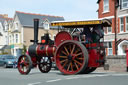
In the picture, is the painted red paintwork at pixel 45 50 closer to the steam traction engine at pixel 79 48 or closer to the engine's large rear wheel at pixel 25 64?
the steam traction engine at pixel 79 48

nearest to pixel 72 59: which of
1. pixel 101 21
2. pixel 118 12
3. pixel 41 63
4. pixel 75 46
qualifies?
pixel 75 46

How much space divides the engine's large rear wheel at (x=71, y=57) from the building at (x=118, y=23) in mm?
20396

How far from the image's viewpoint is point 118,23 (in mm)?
35094

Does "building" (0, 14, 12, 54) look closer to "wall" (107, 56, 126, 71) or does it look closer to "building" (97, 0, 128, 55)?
"building" (97, 0, 128, 55)

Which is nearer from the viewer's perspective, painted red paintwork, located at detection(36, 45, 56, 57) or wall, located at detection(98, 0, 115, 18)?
painted red paintwork, located at detection(36, 45, 56, 57)

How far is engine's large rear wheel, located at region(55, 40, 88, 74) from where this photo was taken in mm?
13972

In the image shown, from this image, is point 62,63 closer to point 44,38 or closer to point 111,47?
point 44,38

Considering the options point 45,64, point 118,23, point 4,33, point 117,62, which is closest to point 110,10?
point 118,23

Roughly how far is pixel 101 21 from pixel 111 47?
22390mm

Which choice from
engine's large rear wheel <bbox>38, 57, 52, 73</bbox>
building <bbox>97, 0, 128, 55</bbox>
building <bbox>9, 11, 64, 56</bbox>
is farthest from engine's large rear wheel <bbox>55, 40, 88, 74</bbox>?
building <bbox>9, 11, 64, 56</bbox>

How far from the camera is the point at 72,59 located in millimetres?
14391

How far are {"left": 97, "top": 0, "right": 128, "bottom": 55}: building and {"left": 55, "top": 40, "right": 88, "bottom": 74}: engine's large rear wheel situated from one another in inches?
803

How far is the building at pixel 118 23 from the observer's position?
3434 centimetres

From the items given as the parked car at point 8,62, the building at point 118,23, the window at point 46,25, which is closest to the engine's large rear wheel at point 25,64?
the parked car at point 8,62
